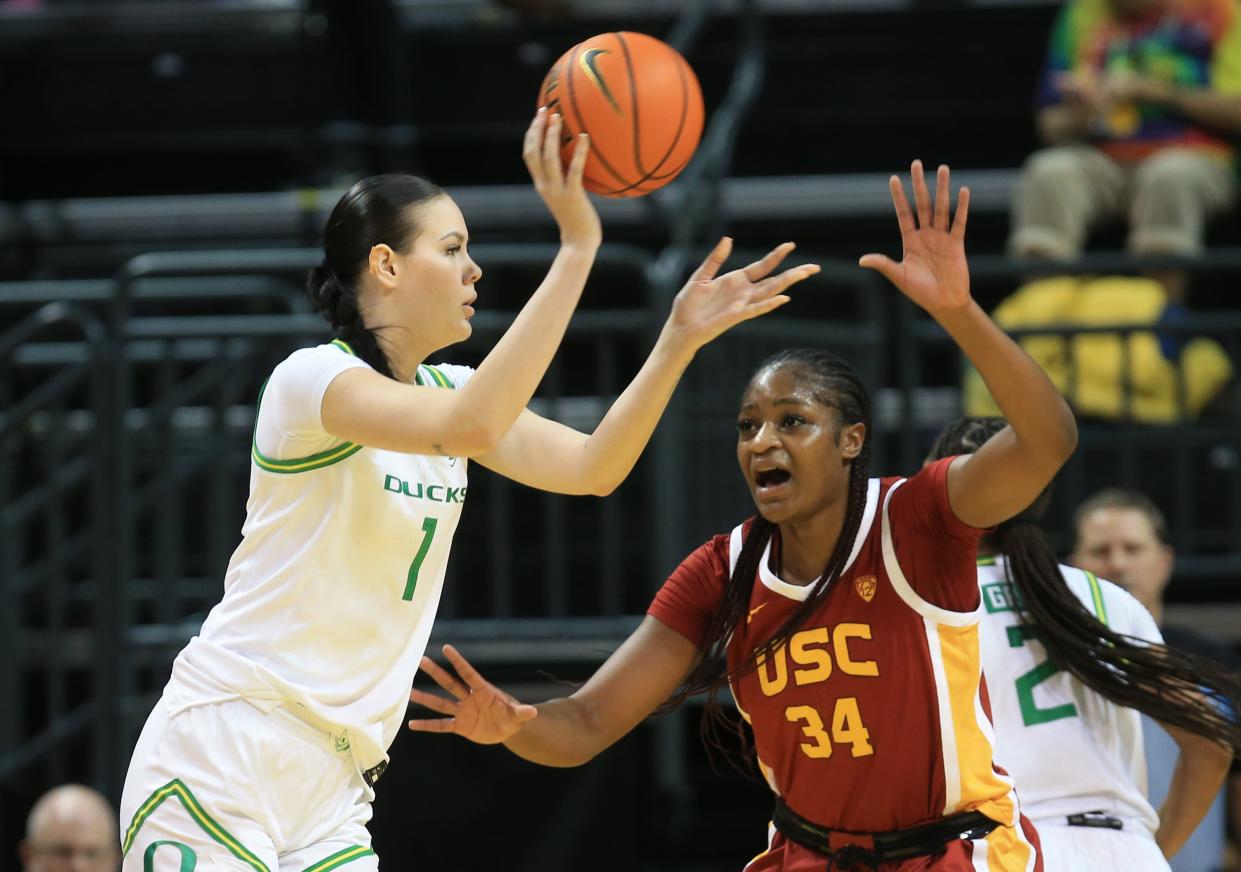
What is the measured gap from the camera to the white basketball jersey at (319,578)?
3.28 m

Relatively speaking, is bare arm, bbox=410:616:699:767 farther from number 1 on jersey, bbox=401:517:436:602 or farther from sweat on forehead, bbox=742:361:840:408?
sweat on forehead, bbox=742:361:840:408

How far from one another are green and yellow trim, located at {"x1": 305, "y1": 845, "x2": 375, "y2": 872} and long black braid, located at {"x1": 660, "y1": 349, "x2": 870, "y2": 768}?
2.85 ft

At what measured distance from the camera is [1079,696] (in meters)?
4.20

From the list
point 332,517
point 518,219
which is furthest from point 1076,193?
point 332,517

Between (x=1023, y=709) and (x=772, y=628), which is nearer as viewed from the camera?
(x=772, y=628)

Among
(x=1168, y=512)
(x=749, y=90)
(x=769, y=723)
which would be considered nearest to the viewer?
(x=769, y=723)

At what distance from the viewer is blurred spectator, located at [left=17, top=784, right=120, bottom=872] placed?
19.3ft

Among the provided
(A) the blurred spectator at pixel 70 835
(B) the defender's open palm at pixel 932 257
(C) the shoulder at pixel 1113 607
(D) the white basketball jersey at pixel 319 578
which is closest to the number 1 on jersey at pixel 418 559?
(D) the white basketball jersey at pixel 319 578

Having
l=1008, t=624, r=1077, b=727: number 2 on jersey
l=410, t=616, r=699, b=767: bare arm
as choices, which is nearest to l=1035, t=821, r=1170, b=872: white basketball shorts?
l=1008, t=624, r=1077, b=727: number 2 on jersey

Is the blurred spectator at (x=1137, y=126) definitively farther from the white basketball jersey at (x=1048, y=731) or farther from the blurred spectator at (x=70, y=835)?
the blurred spectator at (x=70, y=835)

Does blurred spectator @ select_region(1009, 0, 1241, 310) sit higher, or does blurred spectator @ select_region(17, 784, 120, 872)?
blurred spectator @ select_region(1009, 0, 1241, 310)

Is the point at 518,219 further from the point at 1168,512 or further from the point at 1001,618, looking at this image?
the point at 1001,618

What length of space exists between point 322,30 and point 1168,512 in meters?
4.79

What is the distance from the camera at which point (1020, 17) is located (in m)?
8.99
